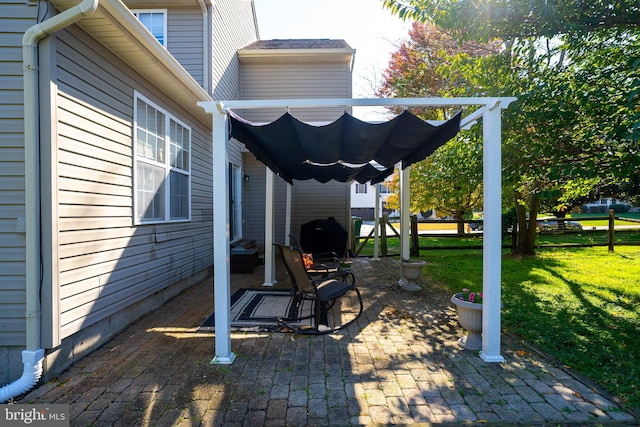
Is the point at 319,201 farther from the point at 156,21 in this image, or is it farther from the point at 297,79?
the point at 156,21

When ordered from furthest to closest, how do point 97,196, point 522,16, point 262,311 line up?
point 262,311 → point 522,16 → point 97,196

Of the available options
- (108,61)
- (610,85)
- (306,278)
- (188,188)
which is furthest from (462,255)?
(108,61)

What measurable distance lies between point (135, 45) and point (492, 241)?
4.27 m

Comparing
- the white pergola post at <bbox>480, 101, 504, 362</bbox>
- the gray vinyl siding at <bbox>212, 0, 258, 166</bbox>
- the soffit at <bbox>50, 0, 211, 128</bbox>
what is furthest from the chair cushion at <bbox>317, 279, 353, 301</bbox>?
the gray vinyl siding at <bbox>212, 0, 258, 166</bbox>

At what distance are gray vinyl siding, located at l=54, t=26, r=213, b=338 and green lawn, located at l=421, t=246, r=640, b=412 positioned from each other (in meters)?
4.60

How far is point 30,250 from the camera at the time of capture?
2.71 m

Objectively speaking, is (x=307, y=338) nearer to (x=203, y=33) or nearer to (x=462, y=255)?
(x=203, y=33)

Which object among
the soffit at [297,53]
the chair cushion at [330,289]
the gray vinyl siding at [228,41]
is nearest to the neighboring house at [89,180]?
the gray vinyl siding at [228,41]

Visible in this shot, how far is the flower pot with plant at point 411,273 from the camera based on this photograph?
563cm

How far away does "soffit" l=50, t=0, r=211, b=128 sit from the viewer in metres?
3.03

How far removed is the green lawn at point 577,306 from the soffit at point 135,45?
5.30 metres

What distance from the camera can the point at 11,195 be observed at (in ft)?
9.15

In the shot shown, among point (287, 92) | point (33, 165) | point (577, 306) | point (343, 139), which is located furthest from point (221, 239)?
point (287, 92)

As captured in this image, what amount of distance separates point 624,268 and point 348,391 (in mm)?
8055
